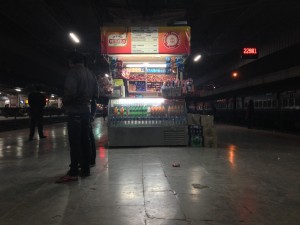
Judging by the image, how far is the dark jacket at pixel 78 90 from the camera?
4.85 metres

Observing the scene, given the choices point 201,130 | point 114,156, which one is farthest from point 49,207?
point 201,130

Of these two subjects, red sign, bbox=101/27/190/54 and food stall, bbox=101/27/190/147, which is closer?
food stall, bbox=101/27/190/147

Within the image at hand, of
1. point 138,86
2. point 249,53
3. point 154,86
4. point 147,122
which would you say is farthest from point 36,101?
point 249,53

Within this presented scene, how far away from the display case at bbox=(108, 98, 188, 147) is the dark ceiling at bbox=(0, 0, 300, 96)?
255 cm

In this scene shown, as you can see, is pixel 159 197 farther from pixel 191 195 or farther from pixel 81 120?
pixel 81 120

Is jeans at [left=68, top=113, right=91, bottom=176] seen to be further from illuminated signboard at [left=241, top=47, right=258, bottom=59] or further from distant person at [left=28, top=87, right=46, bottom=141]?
illuminated signboard at [left=241, top=47, right=258, bottom=59]

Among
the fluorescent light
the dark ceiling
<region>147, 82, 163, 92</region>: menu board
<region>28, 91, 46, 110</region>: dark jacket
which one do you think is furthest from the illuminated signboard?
<region>28, 91, 46, 110</region>: dark jacket

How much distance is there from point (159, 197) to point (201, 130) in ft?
16.3

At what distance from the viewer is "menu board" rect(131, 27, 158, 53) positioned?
8.85m

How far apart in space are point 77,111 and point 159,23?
7.31 metres

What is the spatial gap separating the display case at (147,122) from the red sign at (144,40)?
144 cm

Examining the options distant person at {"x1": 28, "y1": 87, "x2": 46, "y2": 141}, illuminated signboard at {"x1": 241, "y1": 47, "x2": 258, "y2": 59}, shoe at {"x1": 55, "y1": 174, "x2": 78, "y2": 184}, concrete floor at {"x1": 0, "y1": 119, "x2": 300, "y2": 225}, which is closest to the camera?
concrete floor at {"x1": 0, "y1": 119, "x2": 300, "y2": 225}

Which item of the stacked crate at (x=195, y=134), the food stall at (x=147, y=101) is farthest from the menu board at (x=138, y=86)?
the stacked crate at (x=195, y=134)

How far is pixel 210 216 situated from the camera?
10.7ft
